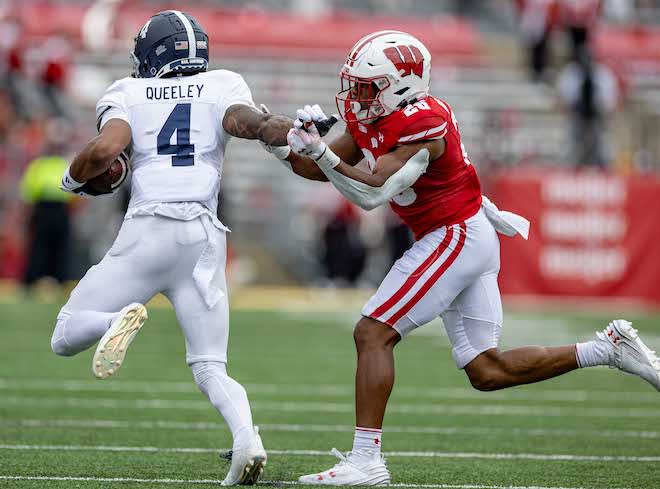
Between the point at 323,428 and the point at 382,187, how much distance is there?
1.86 m

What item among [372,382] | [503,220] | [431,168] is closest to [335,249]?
[503,220]

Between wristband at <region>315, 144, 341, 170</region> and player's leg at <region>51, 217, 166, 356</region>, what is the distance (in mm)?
628

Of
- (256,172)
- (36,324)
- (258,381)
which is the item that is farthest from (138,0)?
(258,381)

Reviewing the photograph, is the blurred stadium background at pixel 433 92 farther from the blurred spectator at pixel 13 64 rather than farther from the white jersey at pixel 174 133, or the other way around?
the white jersey at pixel 174 133

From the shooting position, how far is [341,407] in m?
6.91

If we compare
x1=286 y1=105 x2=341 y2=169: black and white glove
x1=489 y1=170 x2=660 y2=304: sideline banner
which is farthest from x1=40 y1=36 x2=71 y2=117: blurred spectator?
x1=286 y1=105 x2=341 y2=169: black and white glove

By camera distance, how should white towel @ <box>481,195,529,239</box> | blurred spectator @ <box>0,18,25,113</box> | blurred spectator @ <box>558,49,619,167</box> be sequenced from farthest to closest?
blurred spectator @ <box>0,18,25,113</box>
blurred spectator @ <box>558,49,619,167</box>
white towel @ <box>481,195,529,239</box>

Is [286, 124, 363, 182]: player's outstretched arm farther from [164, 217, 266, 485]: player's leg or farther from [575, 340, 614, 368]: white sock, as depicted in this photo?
[575, 340, 614, 368]: white sock

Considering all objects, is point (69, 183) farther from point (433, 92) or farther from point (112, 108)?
point (433, 92)

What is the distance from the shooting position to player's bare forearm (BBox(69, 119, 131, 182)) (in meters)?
4.50

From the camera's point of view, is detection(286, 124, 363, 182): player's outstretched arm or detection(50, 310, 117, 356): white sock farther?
detection(286, 124, 363, 182): player's outstretched arm

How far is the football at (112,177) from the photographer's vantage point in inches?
185

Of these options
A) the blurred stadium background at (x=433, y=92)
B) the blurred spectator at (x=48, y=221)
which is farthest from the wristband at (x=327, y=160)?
the blurred stadium background at (x=433, y=92)

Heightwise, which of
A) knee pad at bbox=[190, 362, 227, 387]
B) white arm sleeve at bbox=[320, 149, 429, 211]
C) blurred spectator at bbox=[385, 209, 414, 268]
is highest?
blurred spectator at bbox=[385, 209, 414, 268]
